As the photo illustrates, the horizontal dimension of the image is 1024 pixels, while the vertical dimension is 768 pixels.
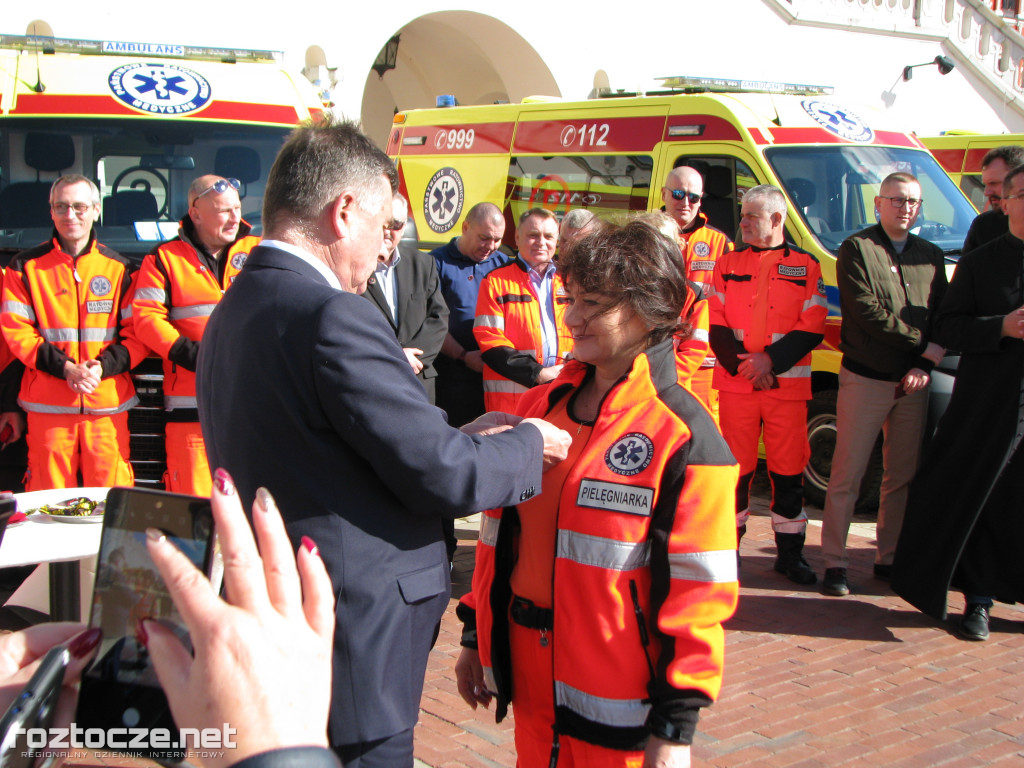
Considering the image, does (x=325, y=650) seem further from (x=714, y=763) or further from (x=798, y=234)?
(x=798, y=234)

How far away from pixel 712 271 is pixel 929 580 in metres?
2.34

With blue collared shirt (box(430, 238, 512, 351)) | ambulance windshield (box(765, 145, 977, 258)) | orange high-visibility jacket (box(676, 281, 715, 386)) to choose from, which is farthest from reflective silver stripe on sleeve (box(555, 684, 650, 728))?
ambulance windshield (box(765, 145, 977, 258))

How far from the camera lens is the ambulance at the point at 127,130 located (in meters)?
6.05

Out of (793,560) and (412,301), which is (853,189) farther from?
(412,301)

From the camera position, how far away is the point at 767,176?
691cm

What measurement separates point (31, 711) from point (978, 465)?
178 inches

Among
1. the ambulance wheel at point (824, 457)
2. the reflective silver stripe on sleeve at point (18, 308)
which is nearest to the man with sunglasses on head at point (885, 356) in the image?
the ambulance wheel at point (824, 457)

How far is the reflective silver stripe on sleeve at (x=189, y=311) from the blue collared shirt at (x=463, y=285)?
1493 millimetres

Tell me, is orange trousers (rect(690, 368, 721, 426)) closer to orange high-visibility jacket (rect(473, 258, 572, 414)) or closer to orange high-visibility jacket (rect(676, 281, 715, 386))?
orange high-visibility jacket (rect(676, 281, 715, 386))

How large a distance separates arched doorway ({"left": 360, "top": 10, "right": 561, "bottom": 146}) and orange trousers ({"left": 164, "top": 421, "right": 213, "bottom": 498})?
12367 mm

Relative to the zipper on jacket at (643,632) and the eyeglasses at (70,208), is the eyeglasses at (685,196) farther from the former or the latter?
the zipper on jacket at (643,632)

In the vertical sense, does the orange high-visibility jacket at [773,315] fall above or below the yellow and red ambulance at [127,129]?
below

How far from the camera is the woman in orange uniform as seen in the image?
2043mm

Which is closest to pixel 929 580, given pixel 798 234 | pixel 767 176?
pixel 798 234
